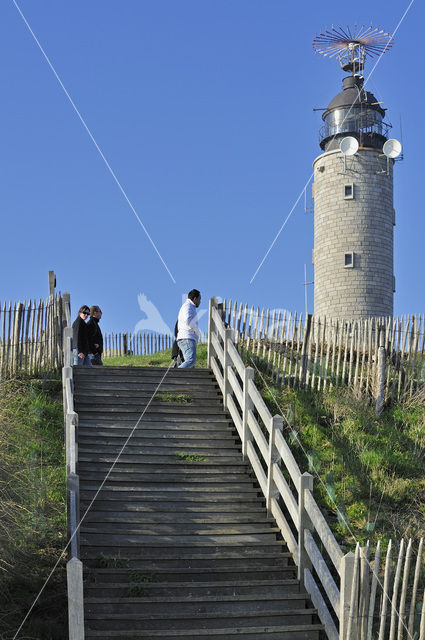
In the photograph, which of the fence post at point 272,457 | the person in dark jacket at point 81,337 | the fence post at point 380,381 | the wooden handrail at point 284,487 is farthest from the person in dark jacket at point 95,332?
the fence post at point 272,457

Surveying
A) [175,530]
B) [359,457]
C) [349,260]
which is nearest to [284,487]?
[175,530]

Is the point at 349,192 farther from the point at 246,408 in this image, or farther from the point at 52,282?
the point at 246,408

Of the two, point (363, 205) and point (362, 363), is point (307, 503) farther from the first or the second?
point (363, 205)

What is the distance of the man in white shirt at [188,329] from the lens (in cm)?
1453

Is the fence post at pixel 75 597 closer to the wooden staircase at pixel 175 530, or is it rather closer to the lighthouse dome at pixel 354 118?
the wooden staircase at pixel 175 530

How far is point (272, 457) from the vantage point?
9.98 m

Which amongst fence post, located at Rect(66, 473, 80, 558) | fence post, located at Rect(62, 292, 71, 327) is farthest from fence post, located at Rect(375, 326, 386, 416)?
fence post, located at Rect(66, 473, 80, 558)

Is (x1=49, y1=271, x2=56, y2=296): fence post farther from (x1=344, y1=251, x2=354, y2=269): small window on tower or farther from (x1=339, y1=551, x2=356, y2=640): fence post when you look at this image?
(x1=344, y1=251, x2=354, y2=269): small window on tower

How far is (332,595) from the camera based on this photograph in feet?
25.5

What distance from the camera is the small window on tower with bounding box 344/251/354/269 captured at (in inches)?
1318

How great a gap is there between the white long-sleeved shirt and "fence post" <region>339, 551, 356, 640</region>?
7.67m

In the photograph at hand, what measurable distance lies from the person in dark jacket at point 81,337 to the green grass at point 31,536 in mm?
3288

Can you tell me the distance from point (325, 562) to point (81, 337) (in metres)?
7.10

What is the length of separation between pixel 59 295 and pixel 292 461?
24.7 ft
